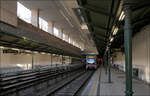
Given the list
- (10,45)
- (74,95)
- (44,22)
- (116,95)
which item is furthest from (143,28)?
(44,22)

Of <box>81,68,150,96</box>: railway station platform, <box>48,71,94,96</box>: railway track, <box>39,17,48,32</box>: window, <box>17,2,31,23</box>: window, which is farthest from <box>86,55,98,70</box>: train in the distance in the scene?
<box>81,68,150,96</box>: railway station platform

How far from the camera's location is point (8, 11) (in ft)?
30.9

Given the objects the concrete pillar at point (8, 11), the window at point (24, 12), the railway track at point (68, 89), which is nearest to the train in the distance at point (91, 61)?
the window at point (24, 12)

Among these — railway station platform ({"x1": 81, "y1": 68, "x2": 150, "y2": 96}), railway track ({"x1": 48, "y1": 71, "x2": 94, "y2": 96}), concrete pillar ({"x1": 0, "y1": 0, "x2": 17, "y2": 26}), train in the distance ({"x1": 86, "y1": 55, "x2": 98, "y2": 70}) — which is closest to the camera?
concrete pillar ({"x1": 0, "y1": 0, "x2": 17, "y2": 26})

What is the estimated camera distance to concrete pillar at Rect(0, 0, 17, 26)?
28.7ft

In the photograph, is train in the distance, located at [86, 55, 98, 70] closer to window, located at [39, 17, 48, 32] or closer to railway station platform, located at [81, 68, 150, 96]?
window, located at [39, 17, 48, 32]

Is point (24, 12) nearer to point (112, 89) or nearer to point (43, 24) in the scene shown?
point (43, 24)

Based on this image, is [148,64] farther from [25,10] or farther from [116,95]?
[25,10]

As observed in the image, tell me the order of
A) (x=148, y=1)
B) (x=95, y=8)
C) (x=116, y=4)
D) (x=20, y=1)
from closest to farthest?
(x=148, y=1) → (x=116, y=4) → (x=95, y=8) → (x=20, y=1)

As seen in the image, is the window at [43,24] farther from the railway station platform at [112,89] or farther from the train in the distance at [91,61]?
the railway station platform at [112,89]

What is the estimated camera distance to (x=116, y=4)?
620 centimetres

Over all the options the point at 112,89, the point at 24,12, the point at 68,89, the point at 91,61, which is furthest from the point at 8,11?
the point at 91,61

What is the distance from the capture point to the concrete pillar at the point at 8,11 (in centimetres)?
873

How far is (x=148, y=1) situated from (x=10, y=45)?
25.3 feet
